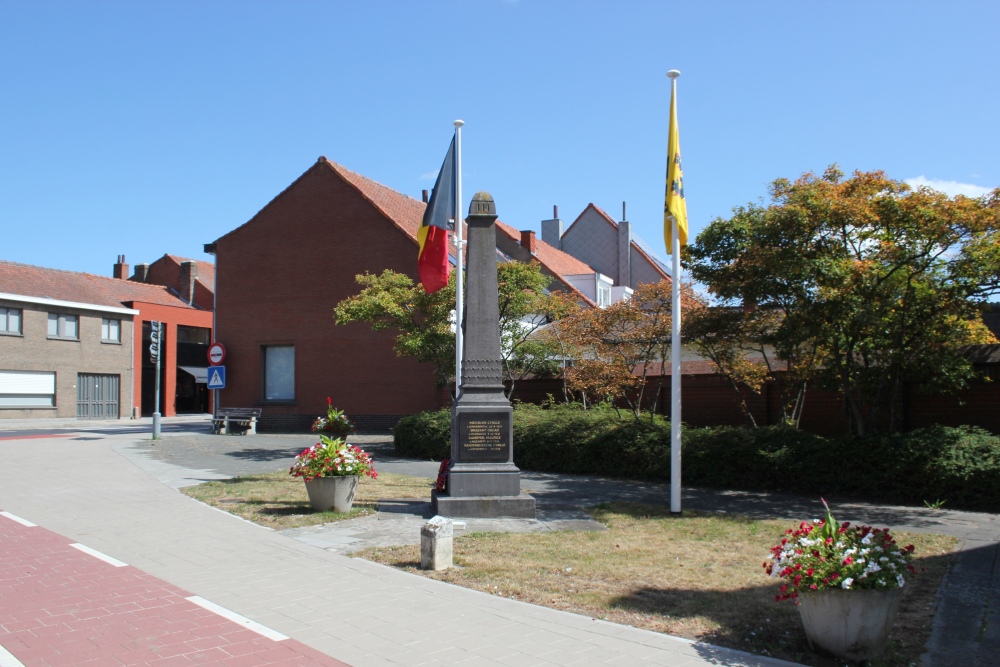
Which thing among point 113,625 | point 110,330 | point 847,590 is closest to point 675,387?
point 847,590

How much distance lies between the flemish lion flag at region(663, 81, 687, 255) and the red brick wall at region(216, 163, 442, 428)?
51.7 feet

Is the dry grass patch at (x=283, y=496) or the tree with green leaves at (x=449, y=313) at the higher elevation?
the tree with green leaves at (x=449, y=313)

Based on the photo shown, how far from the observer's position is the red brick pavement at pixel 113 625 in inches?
213

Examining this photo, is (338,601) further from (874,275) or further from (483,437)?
(874,275)

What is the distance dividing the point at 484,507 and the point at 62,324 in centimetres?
3827

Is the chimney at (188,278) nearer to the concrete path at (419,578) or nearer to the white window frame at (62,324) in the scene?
the white window frame at (62,324)

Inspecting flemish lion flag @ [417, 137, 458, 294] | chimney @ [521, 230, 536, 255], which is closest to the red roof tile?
chimney @ [521, 230, 536, 255]

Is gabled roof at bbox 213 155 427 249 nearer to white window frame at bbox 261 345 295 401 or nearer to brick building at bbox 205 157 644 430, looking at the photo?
brick building at bbox 205 157 644 430

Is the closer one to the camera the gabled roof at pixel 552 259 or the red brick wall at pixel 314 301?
the red brick wall at pixel 314 301

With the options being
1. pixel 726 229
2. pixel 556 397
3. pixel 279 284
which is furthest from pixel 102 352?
pixel 726 229

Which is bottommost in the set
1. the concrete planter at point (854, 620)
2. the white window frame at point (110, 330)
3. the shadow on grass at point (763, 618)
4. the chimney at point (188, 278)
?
the shadow on grass at point (763, 618)

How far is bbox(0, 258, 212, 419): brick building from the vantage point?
131ft

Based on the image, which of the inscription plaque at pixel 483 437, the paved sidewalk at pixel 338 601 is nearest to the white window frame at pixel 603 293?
the inscription plaque at pixel 483 437

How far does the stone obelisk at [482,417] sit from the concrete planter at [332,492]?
4.15ft
